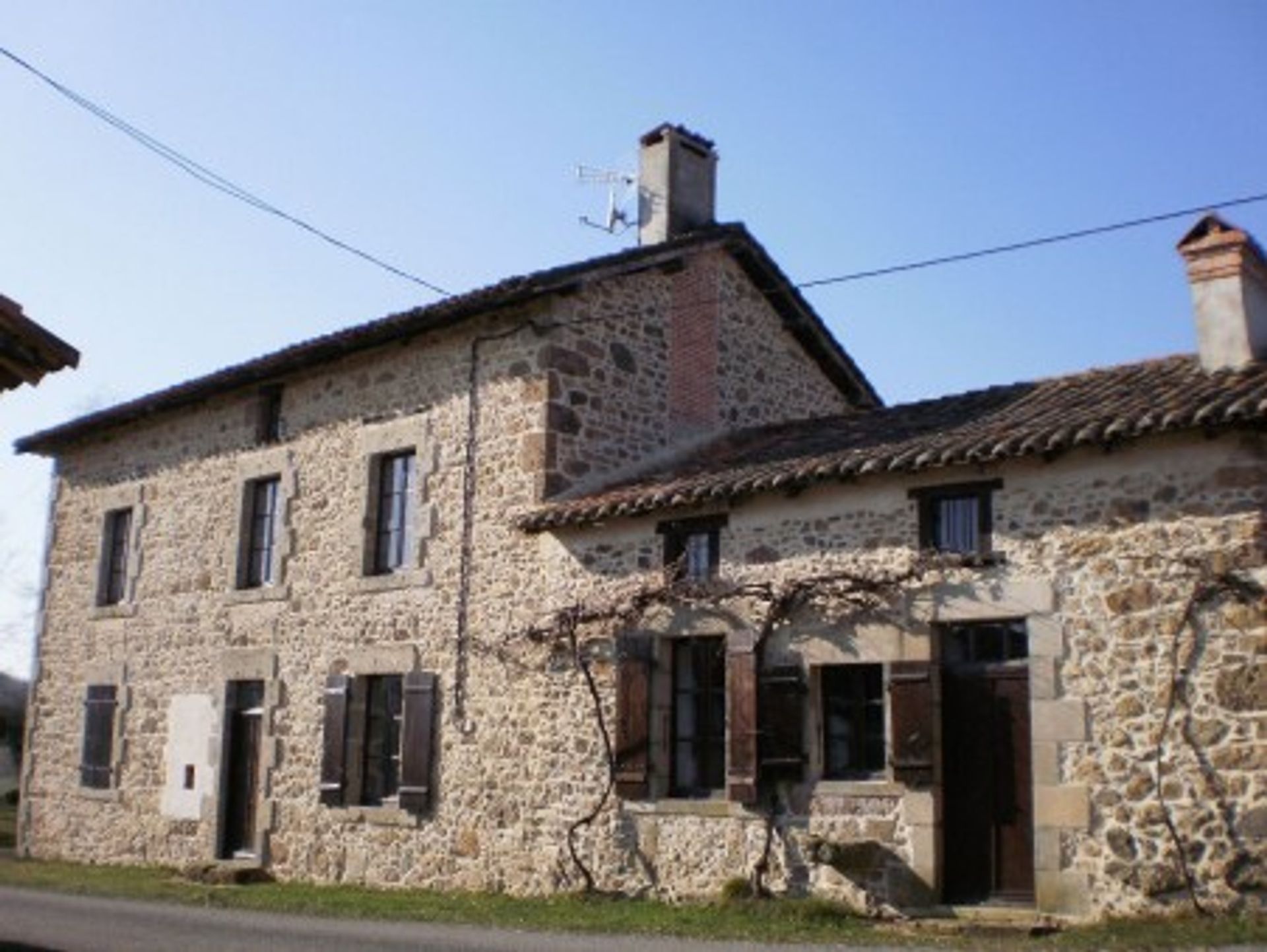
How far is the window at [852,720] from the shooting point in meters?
11.2

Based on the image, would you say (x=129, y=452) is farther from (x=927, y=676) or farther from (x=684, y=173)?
(x=927, y=676)

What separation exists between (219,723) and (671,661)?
6559 mm

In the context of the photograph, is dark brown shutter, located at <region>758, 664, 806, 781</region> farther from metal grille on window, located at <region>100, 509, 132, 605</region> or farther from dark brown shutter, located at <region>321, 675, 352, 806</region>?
metal grille on window, located at <region>100, 509, 132, 605</region>

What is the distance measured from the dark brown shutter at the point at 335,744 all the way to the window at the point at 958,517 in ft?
22.5

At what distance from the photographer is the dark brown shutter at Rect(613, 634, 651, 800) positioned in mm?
12188

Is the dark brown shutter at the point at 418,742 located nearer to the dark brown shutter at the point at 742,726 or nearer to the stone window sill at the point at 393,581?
the stone window sill at the point at 393,581

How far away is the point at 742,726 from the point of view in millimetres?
11633

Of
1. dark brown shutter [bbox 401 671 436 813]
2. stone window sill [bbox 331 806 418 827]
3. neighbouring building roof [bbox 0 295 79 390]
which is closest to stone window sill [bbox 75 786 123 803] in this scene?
stone window sill [bbox 331 806 418 827]

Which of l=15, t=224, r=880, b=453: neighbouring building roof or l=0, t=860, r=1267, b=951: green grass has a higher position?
l=15, t=224, r=880, b=453: neighbouring building roof

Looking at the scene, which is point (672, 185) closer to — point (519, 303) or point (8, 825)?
point (519, 303)

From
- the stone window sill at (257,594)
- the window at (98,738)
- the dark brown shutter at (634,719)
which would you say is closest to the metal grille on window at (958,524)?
the dark brown shutter at (634,719)

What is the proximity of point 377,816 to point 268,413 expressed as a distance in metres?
5.41

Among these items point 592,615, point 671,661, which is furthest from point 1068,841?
point 592,615

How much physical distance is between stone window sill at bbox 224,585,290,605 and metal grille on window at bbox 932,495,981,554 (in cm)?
807
